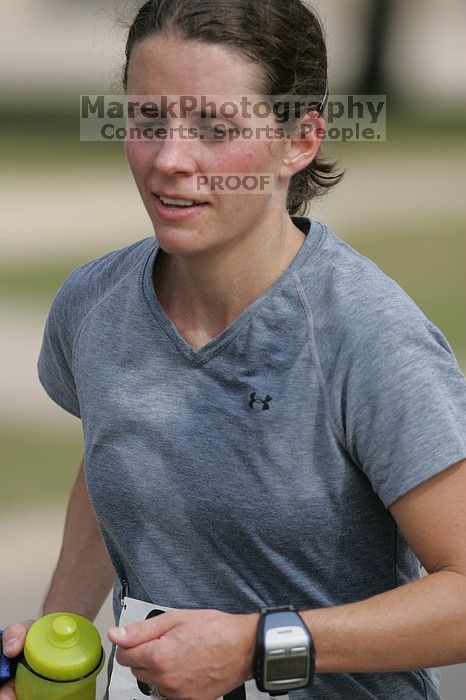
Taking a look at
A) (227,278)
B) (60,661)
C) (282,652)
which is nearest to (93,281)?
(227,278)

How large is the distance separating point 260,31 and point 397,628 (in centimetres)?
96

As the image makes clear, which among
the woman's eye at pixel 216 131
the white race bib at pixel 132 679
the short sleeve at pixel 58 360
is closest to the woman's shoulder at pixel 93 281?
the short sleeve at pixel 58 360

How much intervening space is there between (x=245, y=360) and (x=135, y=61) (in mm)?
520

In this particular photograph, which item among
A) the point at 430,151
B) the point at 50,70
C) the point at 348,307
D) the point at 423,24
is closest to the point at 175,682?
the point at 348,307

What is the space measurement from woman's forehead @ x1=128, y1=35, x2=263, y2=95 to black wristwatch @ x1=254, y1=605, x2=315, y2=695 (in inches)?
32.4

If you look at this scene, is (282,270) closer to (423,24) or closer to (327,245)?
(327,245)

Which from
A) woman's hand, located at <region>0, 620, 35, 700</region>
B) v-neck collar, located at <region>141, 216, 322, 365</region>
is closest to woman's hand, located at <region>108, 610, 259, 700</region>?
woman's hand, located at <region>0, 620, 35, 700</region>

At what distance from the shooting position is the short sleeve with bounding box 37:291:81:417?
241 cm

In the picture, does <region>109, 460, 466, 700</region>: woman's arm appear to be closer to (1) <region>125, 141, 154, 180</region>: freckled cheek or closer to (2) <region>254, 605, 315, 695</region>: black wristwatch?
(2) <region>254, 605, 315, 695</region>: black wristwatch

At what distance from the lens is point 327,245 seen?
6.97ft

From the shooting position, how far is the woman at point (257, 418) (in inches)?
75.3
